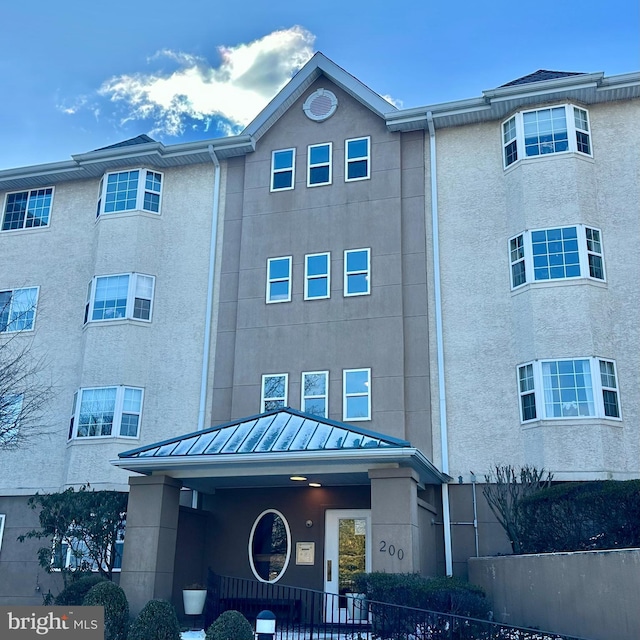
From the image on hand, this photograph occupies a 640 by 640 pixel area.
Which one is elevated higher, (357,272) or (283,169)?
(283,169)

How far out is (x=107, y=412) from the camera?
Answer: 19.7 m

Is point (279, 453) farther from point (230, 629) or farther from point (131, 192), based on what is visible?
point (131, 192)

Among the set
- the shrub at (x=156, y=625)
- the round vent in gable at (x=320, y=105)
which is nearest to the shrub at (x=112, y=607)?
the shrub at (x=156, y=625)

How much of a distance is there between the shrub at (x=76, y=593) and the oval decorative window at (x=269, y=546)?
12.9 feet

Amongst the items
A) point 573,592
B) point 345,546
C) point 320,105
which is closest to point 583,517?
point 573,592

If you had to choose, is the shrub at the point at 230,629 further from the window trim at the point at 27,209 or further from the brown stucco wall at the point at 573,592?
the window trim at the point at 27,209

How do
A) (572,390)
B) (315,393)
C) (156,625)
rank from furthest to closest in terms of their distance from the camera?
1. (315,393)
2. (572,390)
3. (156,625)

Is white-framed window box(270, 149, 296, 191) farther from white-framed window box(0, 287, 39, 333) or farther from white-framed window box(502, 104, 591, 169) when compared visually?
white-framed window box(0, 287, 39, 333)

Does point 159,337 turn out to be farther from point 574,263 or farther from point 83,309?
point 574,263

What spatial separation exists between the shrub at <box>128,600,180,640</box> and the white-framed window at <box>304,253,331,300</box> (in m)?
9.40

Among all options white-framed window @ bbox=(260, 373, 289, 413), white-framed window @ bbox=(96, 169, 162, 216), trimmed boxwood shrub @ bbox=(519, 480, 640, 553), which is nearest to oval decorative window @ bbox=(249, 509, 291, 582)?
white-framed window @ bbox=(260, 373, 289, 413)

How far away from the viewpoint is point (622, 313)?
17547 mm

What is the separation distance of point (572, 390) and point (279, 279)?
319 inches

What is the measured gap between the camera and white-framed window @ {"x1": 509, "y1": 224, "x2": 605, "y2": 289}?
58.5 ft
